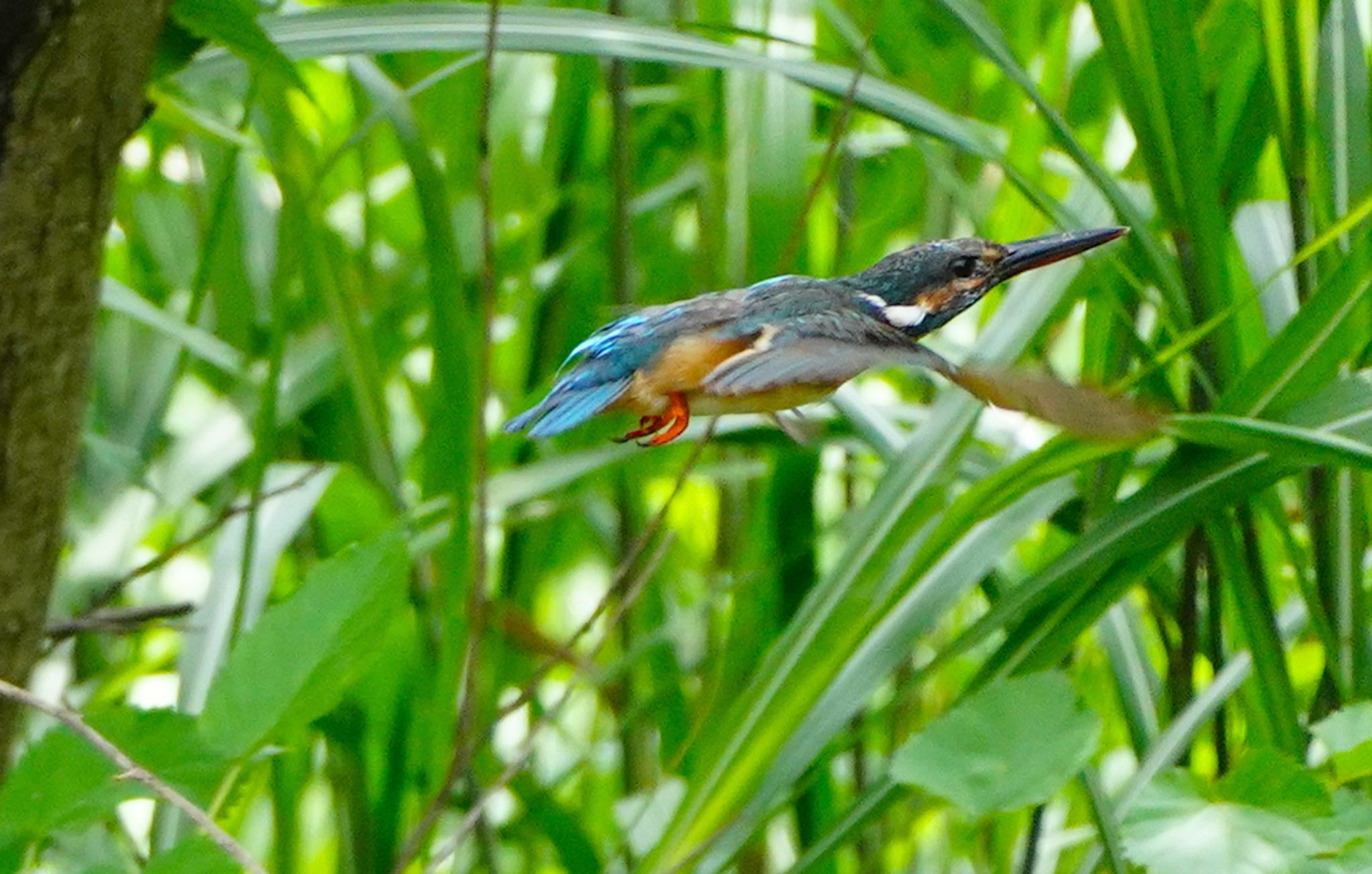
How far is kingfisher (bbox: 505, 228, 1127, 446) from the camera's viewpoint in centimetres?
54

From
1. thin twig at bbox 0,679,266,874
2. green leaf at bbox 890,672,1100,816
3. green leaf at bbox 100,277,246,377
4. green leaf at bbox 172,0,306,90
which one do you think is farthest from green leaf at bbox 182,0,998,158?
thin twig at bbox 0,679,266,874

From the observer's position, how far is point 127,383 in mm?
1342

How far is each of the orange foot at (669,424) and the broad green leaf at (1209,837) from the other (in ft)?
0.81

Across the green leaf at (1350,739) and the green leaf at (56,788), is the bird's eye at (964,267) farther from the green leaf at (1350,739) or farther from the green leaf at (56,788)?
the green leaf at (56,788)

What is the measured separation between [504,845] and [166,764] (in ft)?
3.11

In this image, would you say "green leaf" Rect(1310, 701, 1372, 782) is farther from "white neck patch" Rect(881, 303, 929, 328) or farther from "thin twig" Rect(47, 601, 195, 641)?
"thin twig" Rect(47, 601, 195, 641)

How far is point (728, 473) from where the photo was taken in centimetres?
137

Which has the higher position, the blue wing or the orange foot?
the blue wing

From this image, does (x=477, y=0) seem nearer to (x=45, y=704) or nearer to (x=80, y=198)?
(x=80, y=198)

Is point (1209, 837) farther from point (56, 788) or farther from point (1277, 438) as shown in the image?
point (56, 788)

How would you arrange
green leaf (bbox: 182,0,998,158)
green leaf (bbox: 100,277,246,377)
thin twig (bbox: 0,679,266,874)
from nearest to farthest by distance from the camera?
thin twig (bbox: 0,679,266,874) → green leaf (bbox: 182,0,998,158) → green leaf (bbox: 100,277,246,377)

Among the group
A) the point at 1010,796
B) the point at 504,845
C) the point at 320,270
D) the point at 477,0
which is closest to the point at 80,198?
the point at 320,270

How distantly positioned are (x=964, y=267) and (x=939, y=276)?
1cm

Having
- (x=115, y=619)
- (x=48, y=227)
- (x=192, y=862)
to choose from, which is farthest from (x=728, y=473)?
(x=192, y=862)
